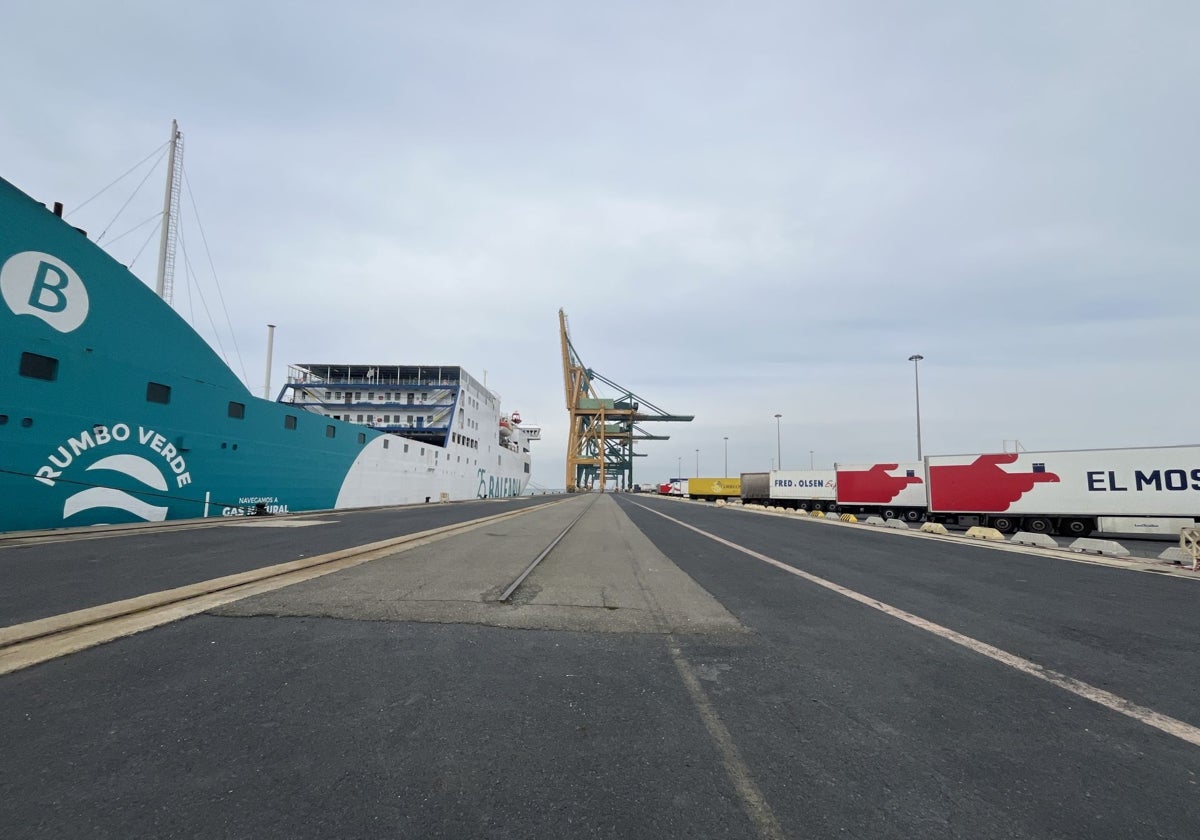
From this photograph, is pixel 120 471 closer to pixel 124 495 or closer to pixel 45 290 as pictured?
pixel 124 495

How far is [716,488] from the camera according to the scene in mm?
69438

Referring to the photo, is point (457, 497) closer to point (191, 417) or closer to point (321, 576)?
point (191, 417)

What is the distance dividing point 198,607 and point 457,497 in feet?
143

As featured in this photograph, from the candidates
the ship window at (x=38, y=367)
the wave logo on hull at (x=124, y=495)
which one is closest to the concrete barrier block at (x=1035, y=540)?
the wave logo on hull at (x=124, y=495)

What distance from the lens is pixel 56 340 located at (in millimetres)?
13422

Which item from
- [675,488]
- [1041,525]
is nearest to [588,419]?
[675,488]

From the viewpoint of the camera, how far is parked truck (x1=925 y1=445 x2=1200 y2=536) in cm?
1928

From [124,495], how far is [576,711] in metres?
17.7

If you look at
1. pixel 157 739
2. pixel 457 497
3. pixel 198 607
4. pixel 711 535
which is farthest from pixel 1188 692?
pixel 457 497

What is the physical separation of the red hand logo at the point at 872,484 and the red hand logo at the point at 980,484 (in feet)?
10.3

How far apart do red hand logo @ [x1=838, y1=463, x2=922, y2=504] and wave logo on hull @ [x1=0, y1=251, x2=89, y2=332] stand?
33788 mm

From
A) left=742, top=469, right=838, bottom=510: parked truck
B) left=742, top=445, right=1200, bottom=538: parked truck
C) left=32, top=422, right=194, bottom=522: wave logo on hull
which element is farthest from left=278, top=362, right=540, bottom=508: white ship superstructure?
left=742, top=445, right=1200, bottom=538: parked truck

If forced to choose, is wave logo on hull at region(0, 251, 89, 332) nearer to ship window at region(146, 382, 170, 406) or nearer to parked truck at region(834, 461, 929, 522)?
ship window at region(146, 382, 170, 406)

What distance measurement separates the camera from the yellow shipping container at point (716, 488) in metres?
68.7
